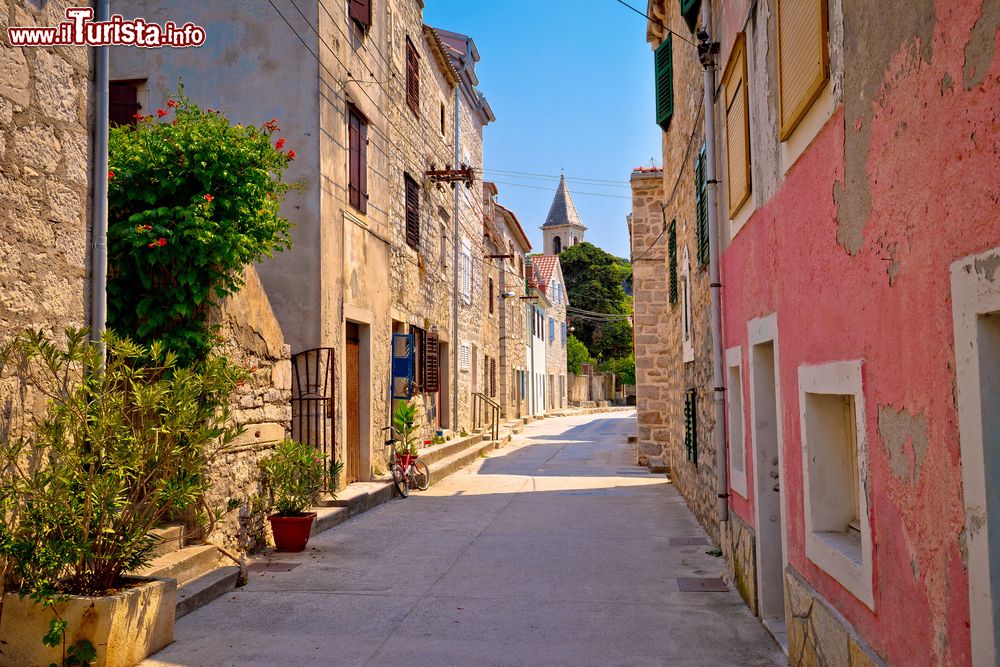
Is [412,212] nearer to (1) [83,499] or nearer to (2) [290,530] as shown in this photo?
(2) [290,530]

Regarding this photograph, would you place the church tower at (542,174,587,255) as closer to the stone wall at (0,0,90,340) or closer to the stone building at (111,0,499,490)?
the stone building at (111,0,499,490)

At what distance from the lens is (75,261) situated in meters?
5.20

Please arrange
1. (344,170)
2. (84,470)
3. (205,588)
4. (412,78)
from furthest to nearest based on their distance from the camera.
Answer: (412,78), (344,170), (205,588), (84,470)

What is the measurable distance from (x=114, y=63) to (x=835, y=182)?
9591 millimetres

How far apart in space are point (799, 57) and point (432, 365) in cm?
1221

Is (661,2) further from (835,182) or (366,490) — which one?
(835,182)

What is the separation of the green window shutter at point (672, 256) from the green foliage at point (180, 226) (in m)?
6.19

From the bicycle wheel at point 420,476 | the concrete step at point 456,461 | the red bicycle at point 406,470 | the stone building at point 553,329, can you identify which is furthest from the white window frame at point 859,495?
the stone building at point 553,329

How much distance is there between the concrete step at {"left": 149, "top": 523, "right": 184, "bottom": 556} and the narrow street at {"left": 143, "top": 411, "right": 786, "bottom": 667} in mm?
550

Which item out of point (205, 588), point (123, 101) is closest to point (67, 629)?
point (205, 588)

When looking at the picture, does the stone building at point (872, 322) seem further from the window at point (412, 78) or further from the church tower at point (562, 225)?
the church tower at point (562, 225)

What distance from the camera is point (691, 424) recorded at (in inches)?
379

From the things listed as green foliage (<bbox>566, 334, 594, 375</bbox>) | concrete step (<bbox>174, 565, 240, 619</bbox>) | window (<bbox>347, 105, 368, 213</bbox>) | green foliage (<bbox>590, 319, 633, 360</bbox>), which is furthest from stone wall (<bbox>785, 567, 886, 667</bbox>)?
green foliage (<bbox>590, 319, 633, 360</bbox>)

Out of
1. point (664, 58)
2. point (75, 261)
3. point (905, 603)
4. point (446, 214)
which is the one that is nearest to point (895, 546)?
A: point (905, 603)
